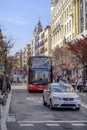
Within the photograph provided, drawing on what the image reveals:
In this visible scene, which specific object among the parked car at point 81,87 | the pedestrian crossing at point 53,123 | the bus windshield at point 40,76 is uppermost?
the bus windshield at point 40,76

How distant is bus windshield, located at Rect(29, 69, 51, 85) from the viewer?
145 ft

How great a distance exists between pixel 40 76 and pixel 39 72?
479mm

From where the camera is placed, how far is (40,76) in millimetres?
44438

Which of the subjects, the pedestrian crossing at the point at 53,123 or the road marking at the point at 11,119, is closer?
the pedestrian crossing at the point at 53,123

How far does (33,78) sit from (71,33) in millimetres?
43332

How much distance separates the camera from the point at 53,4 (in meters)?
128

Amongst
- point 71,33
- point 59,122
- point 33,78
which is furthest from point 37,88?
point 71,33

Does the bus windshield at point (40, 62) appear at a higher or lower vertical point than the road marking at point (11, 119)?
higher

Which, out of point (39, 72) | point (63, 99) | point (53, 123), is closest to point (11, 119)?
point (53, 123)

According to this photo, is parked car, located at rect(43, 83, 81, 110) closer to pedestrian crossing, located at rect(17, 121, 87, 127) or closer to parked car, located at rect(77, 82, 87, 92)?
pedestrian crossing, located at rect(17, 121, 87, 127)

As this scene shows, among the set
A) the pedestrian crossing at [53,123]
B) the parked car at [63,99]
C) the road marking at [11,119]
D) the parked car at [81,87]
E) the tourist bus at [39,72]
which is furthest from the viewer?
the parked car at [81,87]

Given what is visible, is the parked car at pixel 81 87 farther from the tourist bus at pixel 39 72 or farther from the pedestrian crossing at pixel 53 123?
the pedestrian crossing at pixel 53 123

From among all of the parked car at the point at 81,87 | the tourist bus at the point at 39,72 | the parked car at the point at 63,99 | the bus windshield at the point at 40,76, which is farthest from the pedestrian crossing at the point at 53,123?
the parked car at the point at 81,87

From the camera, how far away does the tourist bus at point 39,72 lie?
145 feet
